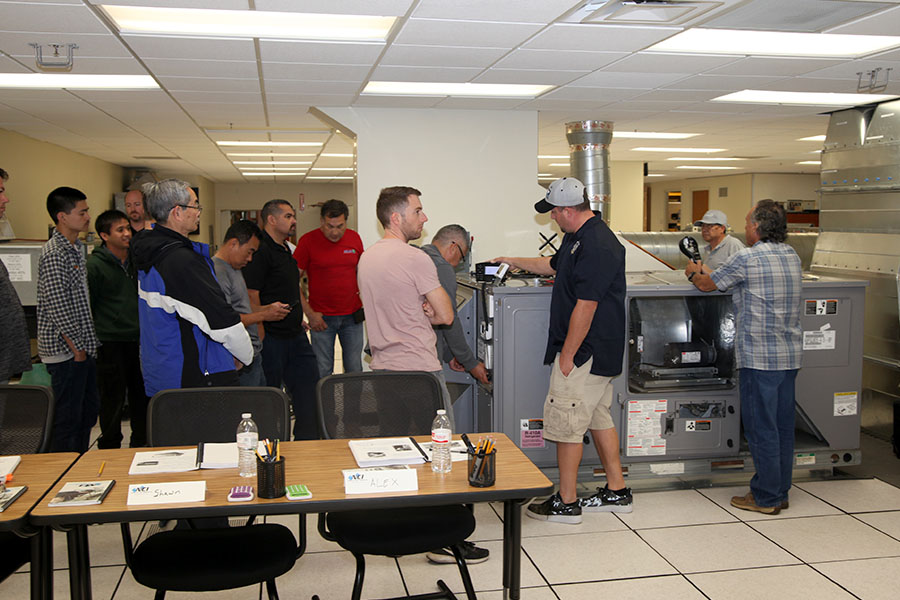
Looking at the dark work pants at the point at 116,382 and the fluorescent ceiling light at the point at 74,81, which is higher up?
the fluorescent ceiling light at the point at 74,81

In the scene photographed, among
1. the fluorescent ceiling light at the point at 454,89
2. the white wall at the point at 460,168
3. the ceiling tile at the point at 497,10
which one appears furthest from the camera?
the white wall at the point at 460,168

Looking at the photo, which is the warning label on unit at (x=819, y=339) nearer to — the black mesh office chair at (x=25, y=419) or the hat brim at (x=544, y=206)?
the hat brim at (x=544, y=206)

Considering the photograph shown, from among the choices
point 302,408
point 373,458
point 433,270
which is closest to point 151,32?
point 433,270

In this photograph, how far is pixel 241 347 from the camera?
3240mm

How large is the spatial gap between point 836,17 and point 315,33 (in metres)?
2.83

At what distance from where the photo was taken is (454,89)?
5.98 metres

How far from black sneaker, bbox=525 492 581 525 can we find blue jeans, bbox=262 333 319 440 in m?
1.60

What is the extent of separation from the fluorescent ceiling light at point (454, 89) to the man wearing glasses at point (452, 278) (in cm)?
202

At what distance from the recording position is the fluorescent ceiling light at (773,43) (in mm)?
4332

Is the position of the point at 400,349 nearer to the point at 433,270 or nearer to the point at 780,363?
the point at 433,270

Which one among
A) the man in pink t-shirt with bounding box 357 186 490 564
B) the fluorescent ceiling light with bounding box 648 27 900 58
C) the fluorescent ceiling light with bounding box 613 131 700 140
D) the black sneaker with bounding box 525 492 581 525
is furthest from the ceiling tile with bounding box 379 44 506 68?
the fluorescent ceiling light with bounding box 613 131 700 140

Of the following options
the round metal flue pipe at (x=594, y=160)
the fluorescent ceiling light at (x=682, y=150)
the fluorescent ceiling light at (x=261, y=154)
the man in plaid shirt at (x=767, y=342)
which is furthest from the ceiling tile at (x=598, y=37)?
the fluorescent ceiling light at (x=261, y=154)

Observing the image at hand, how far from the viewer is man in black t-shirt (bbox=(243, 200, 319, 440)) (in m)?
4.68

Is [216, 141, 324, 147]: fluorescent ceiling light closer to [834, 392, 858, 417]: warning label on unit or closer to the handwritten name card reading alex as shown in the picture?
[834, 392, 858, 417]: warning label on unit
